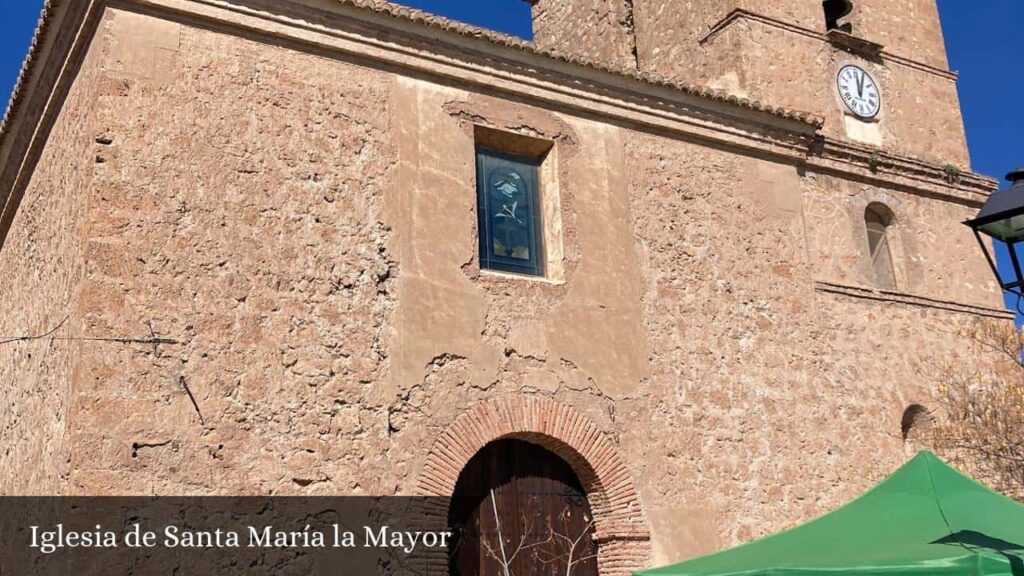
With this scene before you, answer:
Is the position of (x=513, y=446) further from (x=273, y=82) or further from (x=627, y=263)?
(x=273, y=82)

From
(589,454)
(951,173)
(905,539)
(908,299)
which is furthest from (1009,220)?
(951,173)

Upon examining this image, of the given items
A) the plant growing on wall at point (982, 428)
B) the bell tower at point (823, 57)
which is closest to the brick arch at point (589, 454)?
the plant growing on wall at point (982, 428)

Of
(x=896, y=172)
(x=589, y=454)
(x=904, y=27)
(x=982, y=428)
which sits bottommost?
(x=589, y=454)

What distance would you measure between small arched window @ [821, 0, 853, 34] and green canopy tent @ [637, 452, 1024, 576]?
7.09 m

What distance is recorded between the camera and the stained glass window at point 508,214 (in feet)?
27.3

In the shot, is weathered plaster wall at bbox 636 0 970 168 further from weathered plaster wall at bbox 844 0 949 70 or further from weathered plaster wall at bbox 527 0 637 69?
weathered plaster wall at bbox 527 0 637 69

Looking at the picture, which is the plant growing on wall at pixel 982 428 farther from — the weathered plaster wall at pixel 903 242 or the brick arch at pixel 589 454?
the brick arch at pixel 589 454

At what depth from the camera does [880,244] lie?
10.8m

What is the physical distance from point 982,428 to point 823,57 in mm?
4311

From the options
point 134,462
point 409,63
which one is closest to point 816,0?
point 409,63

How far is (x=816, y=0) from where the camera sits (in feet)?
37.4

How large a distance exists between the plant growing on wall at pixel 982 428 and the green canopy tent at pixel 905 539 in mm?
4488

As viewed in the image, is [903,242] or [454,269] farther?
[903,242]
